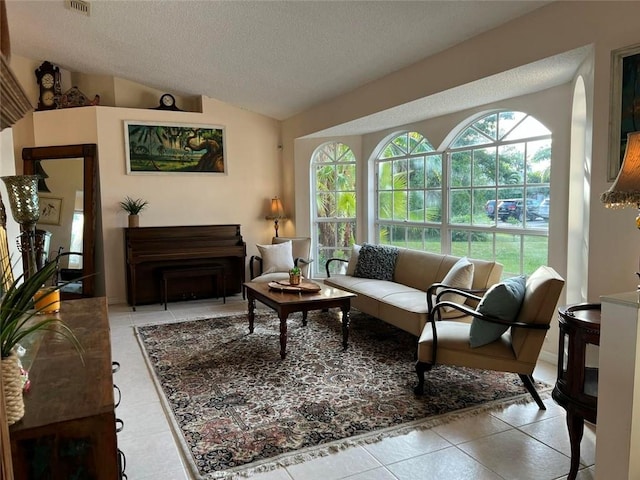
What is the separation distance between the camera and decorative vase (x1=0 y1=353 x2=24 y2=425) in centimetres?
115

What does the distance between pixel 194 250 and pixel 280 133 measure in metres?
2.27

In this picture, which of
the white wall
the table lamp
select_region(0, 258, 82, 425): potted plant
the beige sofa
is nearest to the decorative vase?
select_region(0, 258, 82, 425): potted plant

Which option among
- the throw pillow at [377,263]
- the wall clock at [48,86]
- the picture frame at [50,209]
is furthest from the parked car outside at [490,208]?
the wall clock at [48,86]

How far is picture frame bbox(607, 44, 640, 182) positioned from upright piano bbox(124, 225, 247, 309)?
182 inches

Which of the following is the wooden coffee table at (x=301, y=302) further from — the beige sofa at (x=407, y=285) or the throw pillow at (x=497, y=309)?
the throw pillow at (x=497, y=309)

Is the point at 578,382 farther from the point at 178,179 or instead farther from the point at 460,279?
the point at 178,179

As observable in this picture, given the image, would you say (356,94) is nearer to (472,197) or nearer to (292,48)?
(292,48)

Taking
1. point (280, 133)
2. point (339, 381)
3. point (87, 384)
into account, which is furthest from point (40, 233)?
point (280, 133)

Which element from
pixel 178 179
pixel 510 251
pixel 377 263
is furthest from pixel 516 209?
pixel 178 179

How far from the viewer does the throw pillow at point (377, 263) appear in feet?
16.8

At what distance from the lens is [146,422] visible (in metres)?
2.83

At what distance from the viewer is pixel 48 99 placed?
19.5 ft

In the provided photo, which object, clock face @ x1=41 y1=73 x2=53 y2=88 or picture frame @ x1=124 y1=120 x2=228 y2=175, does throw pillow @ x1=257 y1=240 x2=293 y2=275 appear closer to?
picture frame @ x1=124 y1=120 x2=228 y2=175

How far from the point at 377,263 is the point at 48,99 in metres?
4.74
